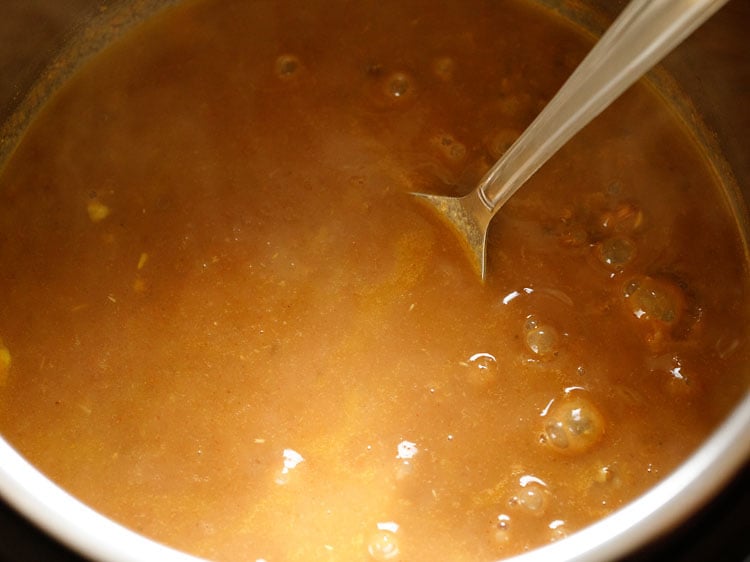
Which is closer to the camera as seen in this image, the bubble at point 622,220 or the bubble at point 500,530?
the bubble at point 500,530

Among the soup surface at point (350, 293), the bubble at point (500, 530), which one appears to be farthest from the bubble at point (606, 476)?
the bubble at point (500, 530)

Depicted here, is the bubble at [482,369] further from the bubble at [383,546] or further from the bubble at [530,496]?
the bubble at [383,546]

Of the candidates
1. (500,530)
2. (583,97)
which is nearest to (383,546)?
(500,530)

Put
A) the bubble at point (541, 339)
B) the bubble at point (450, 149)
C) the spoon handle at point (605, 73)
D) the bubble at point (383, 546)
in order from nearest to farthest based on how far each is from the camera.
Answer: the spoon handle at point (605, 73) < the bubble at point (383, 546) < the bubble at point (541, 339) < the bubble at point (450, 149)

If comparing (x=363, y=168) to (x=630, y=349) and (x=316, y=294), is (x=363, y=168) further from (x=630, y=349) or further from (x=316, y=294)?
(x=630, y=349)

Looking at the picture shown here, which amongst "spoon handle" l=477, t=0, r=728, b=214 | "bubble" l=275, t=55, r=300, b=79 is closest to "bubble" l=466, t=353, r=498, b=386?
"spoon handle" l=477, t=0, r=728, b=214

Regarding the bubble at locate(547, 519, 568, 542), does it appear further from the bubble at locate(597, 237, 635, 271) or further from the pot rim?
the bubble at locate(597, 237, 635, 271)

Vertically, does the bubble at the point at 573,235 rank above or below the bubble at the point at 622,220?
above
